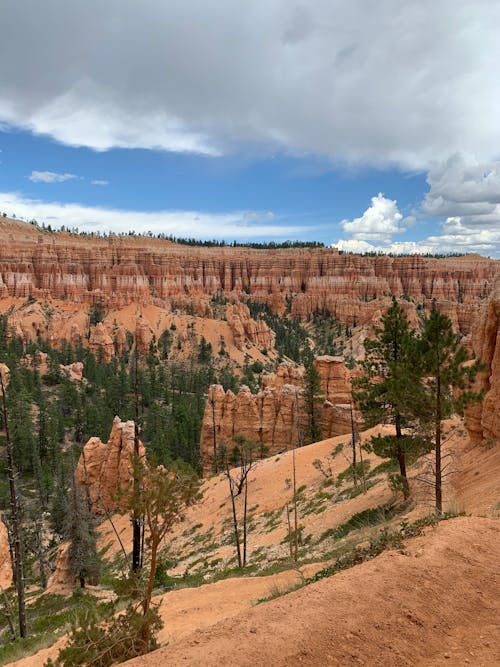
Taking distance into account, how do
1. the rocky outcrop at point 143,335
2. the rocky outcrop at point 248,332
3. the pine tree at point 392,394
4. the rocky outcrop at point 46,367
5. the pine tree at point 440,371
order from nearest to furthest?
the pine tree at point 440,371 → the pine tree at point 392,394 → the rocky outcrop at point 46,367 → the rocky outcrop at point 143,335 → the rocky outcrop at point 248,332

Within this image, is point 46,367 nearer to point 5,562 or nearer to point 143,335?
point 143,335

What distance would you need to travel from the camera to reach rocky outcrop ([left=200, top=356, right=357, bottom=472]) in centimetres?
3734

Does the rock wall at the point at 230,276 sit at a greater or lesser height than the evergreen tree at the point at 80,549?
greater

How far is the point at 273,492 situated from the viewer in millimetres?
26922

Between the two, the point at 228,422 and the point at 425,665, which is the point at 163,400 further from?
the point at 425,665

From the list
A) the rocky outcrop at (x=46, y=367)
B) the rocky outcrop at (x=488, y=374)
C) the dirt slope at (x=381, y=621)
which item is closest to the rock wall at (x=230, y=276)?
the rocky outcrop at (x=46, y=367)

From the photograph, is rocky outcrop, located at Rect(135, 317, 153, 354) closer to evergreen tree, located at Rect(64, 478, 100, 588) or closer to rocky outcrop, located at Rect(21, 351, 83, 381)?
rocky outcrop, located at Rect(21, 351, 83, 381)

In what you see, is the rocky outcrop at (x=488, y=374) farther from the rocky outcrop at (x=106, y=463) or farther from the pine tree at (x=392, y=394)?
the rocky outcrop at (x=106, y=463)

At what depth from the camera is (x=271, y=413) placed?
38500mm

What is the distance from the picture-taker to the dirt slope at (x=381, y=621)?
583 centimetres

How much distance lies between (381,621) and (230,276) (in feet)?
488

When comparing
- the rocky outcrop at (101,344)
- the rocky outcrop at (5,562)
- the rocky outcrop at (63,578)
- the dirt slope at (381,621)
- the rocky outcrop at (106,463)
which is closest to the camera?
the dirt slope at (381,621)

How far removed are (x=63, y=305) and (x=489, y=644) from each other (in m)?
114

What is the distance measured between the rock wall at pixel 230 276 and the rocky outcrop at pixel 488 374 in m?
78.9
